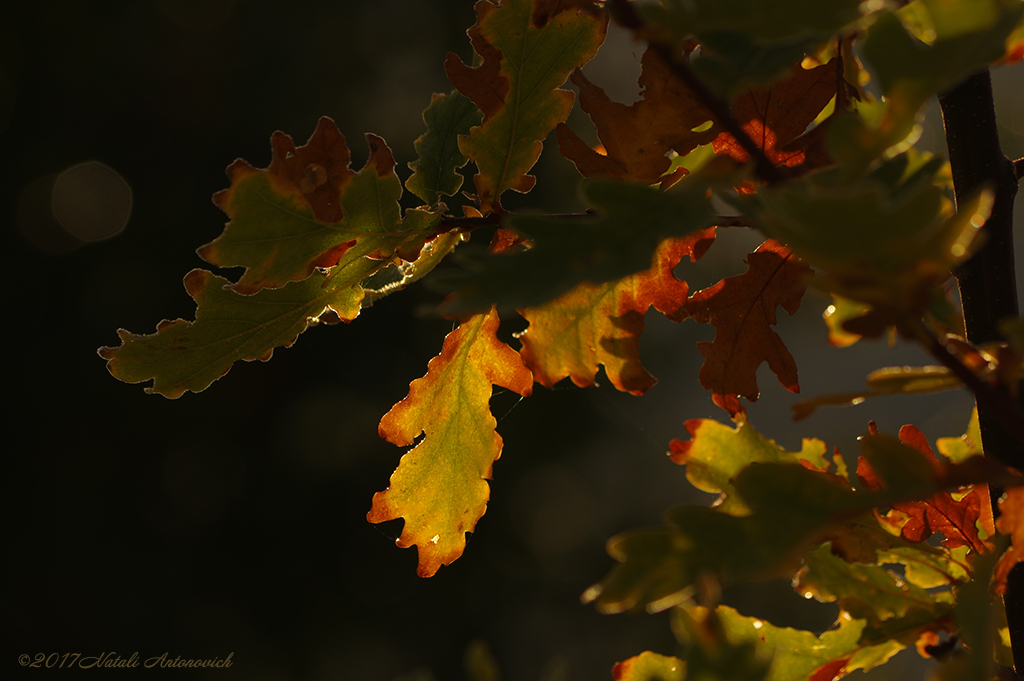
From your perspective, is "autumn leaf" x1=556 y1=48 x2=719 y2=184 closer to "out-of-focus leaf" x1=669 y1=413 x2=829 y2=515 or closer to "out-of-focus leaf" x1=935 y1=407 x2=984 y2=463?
"out-of-focus leaf" x1=669 y1=413 x2=829 y2=515

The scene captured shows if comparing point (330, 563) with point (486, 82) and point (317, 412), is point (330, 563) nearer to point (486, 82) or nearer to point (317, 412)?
point (317, 412)

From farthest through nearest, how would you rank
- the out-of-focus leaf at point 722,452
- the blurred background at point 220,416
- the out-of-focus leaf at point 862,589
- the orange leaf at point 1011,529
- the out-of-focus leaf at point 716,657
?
1. the blurred background at point 220,416
2. the out-of-focus leaf at point 722,452
3. the out-of-focus leaf at point 862,589
4. the orange leaf at point 1011,529
5. the out-of-focus leaf at point 716,657

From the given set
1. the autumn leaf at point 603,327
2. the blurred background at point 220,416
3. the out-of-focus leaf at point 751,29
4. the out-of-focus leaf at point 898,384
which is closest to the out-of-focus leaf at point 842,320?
the out-of-focus leaf at point 898,384

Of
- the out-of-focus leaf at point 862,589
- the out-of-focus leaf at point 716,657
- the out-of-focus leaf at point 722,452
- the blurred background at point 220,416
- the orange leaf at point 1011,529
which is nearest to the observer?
the out-of-focus leaf at point 716,657

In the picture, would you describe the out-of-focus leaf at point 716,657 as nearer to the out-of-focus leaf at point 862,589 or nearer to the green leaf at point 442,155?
the out-of-focus leaf at point 862,589

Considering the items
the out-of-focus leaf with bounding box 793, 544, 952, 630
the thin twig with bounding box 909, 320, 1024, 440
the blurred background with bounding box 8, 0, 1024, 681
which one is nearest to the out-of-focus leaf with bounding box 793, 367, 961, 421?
the thin twig with bounding box 909, 320, 1024, 440

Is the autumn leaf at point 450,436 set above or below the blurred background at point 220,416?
above
